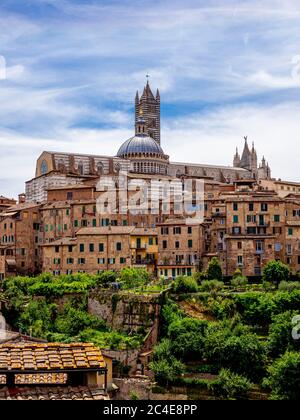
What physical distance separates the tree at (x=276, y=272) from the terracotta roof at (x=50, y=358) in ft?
99.4

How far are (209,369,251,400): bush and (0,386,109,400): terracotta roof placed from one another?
20.2 meters

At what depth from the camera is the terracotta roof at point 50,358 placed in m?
9.54

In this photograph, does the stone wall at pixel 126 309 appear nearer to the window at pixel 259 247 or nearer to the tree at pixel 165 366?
the tree at pixel 165 366

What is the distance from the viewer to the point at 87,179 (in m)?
62.2

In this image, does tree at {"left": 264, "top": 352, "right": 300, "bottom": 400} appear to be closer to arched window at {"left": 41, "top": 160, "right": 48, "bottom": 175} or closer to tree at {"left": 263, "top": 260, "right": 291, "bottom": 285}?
tree at {"left": 263, "top": 260, "right": 291, "bottom": 285}

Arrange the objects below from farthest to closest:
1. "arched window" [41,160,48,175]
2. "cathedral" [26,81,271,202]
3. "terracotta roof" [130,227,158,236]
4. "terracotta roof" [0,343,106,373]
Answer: "arched window" [41,160,48,175] → "cathedral" [26,81,271,202] → "terracotta roof" [130,227,158,236] → "terracotta roof" [0,343,106,373]

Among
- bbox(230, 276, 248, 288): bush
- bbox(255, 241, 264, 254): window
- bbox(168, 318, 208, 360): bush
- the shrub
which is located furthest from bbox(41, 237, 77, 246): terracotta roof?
bbox(168, 318, 208, 360): bush

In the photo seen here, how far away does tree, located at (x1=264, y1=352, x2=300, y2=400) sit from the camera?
2677cm

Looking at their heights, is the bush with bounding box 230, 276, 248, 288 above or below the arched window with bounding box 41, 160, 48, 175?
below

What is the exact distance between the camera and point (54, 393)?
9.20 meters

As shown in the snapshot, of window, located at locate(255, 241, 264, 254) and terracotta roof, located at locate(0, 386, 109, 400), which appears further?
window, located at locate(255, 241, 264, 254)

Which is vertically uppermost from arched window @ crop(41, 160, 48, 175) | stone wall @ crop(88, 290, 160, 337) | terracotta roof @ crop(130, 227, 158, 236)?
arched window @ crop(41, 160, 48, 175)

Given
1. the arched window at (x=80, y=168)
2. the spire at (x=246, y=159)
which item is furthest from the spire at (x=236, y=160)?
the arched window at (x=80, y=168)
